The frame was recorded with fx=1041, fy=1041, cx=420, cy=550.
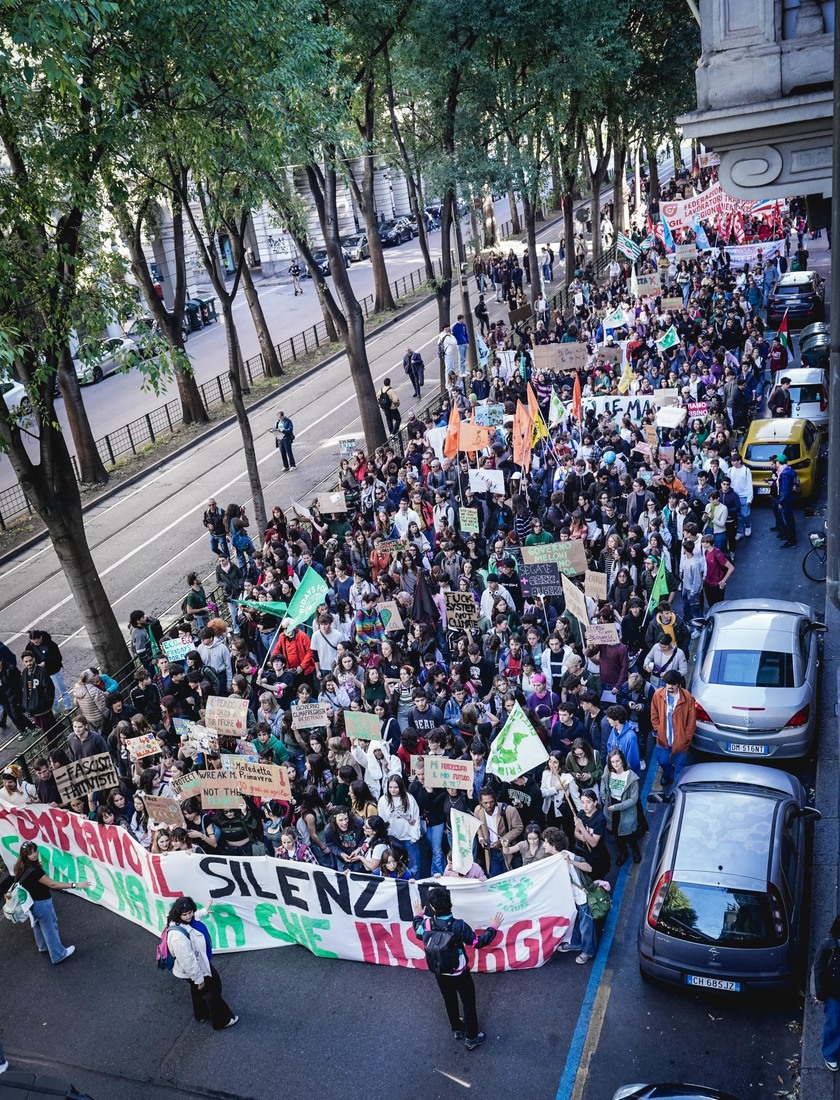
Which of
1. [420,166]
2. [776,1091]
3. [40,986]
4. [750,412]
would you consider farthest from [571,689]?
[420,166]

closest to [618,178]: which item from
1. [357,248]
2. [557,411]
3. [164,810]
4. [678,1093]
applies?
Answer: [357,248]

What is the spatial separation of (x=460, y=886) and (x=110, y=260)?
34.6 feet

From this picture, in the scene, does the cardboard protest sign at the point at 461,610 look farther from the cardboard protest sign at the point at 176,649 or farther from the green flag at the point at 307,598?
the cardboard protest sign at the point at 176,649

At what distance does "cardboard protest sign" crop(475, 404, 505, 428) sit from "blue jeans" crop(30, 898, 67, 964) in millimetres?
12277

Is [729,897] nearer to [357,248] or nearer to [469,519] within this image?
[469,519]

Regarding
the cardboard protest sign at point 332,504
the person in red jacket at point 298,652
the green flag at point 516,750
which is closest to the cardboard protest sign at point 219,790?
the green flag at point 516,750

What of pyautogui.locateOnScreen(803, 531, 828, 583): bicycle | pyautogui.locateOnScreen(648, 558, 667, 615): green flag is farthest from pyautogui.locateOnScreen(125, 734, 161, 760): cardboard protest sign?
pyautogui.locateOnScreen(803, 531, 828, 583): bicycle

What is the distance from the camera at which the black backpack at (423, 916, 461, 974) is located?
837 cm

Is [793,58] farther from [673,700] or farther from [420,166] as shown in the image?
[420,166]

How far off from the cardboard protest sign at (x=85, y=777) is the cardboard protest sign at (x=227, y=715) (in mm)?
Result: 1257

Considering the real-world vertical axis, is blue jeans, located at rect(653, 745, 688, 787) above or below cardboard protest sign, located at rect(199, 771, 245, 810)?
below

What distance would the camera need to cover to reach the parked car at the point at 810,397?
2080cm

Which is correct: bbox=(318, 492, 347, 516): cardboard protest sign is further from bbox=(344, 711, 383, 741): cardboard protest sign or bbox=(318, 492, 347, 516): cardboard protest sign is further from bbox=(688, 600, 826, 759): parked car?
bbox=(688, 600, 826, 759): parked car

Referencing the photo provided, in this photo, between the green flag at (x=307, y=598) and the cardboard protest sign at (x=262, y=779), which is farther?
the green flag at (x=307, y=598)
